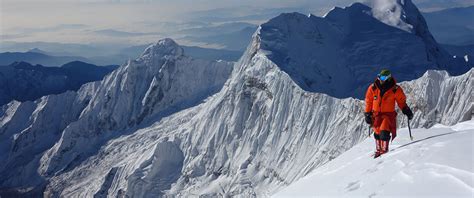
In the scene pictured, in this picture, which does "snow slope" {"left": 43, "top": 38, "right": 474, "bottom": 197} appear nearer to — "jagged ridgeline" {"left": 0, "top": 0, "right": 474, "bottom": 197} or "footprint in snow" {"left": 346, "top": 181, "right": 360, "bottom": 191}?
"jagged ridgeline" {"left": 0, "top": 0, "right": 474, "bottom": 197}

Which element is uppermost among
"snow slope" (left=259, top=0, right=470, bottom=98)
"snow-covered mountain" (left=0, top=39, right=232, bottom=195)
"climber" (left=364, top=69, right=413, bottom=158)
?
"climber" (left=364, top=69, right=413, bottom=158)

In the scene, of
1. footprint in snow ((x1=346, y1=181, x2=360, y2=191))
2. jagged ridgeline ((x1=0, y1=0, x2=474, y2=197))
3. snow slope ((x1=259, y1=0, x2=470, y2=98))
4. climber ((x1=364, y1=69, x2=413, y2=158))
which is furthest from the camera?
snow slope ((x1=259, y1=0, x2=470, y2=98))

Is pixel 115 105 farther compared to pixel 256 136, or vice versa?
pixel 115 105

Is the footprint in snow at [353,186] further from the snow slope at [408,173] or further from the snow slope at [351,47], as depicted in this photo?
the snow slope at [351,47]

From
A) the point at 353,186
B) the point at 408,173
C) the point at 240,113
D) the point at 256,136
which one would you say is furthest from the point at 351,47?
the point at 408,173

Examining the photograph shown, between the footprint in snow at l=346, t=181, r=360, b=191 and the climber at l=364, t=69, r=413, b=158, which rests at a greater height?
the climber at l=364, t=69, r=413, b=158

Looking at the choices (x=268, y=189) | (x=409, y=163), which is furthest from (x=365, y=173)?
(x=268, y=189)

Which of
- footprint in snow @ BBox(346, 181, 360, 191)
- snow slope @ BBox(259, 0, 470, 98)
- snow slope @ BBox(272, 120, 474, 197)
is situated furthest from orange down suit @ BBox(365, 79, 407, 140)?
snow slope @ BBox(259, 0, 470, 98)

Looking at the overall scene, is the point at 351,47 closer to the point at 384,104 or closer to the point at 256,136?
the point at 256,136
